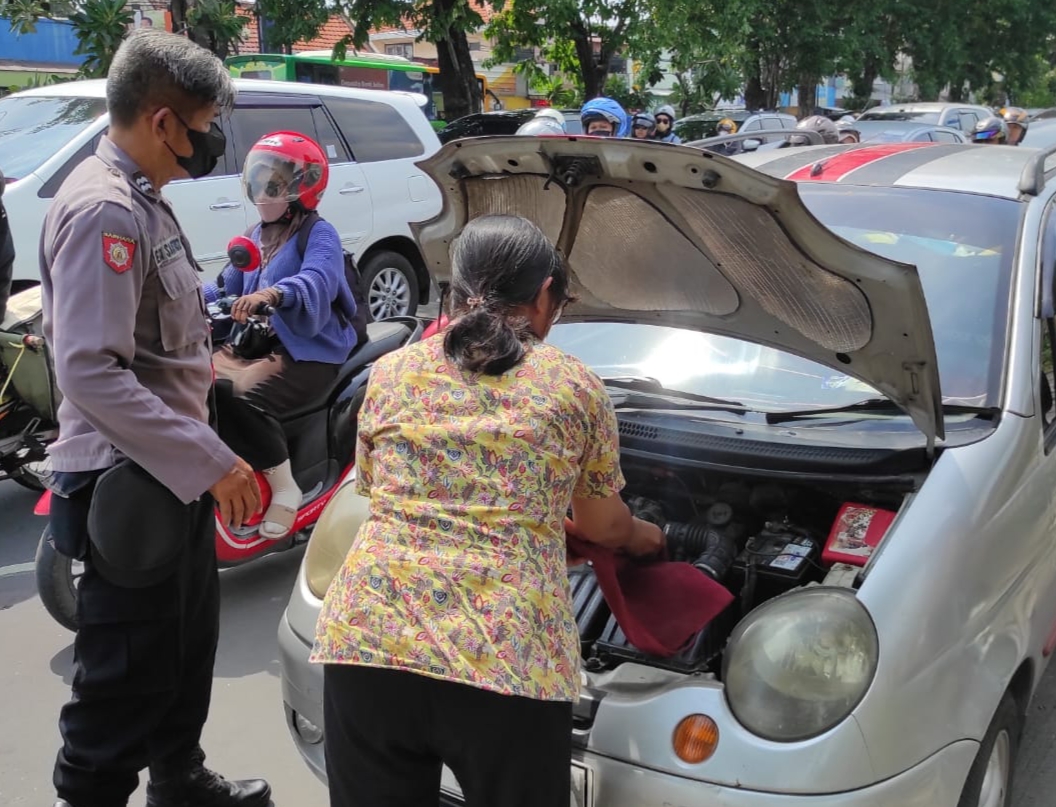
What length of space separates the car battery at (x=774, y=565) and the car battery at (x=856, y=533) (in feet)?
0.17

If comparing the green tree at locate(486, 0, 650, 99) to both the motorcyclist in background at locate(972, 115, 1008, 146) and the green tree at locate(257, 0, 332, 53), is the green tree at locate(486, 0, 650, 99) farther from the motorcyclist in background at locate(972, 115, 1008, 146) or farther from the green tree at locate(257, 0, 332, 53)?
the motorcyclist in background at locate(972, 115, 1008, 146)

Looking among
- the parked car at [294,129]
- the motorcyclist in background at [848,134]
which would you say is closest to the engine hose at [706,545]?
the motorcyclist in background at [848,134]

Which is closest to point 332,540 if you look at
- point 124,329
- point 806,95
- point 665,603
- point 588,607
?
point 588,607

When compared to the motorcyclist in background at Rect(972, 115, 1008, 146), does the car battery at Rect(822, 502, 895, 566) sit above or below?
below

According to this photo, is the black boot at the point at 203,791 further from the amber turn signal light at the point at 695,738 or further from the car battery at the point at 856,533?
the car battery at the point at 856,533

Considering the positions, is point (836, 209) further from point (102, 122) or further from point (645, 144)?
point (102, 122)

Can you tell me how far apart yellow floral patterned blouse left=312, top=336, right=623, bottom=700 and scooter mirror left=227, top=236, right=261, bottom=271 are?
2033 millimetres

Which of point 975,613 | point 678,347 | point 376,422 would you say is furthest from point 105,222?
point 975,613

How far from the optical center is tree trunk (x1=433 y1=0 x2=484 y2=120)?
47.9 feet

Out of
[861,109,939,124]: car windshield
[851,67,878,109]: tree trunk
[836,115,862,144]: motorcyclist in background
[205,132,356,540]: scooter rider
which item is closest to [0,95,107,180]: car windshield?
[205,132,356,540]: scooter rider

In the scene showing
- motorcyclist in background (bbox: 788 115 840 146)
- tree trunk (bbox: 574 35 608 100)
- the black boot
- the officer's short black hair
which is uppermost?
tree trunk (bbox: 574 35 608 100)

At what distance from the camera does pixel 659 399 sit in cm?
281

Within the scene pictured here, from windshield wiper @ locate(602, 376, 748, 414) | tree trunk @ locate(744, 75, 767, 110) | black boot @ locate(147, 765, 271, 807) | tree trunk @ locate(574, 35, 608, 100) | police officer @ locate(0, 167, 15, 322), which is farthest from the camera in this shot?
tree trunk @ locate(744, 75, 767, 110)

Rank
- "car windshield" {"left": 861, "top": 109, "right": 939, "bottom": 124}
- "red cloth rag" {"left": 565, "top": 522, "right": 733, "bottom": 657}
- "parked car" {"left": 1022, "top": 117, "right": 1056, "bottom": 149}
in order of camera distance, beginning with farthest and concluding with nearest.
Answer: "car windshield" {"left": 861, "top": 109, "right": 939, "bottom": 124} < "parked car" {"left": 1022, "top": 117, "right": 1056, "bottom": 149} < "red cloth rag" {"left": 565, "top": 522, "right": 733, "bottom": 657}
